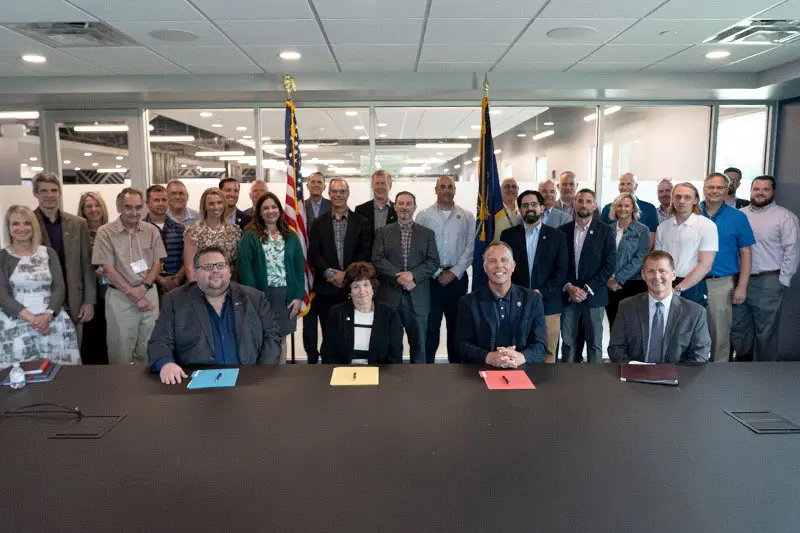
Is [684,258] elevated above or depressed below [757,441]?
above

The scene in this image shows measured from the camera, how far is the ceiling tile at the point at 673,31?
11.6 feet

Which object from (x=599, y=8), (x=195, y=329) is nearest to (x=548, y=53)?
(x=599, y=8)


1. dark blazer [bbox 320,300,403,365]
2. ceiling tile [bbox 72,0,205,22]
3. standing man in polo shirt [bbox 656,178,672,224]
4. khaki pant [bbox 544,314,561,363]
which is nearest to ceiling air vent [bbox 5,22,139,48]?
ceiling tile [bbox 72,0,205,22]

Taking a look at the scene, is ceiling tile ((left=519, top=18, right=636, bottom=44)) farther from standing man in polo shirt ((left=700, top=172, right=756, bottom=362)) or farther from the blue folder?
the blue folder

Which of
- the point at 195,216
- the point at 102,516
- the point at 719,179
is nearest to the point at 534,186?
the point at 719,179

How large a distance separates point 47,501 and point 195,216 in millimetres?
3324

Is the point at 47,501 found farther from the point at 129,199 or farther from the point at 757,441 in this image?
the point at 129,199

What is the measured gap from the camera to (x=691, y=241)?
3957mm

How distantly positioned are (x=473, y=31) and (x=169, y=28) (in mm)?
2020

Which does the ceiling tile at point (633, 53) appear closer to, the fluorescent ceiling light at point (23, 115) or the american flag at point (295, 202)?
the american flag at point (295, 202)

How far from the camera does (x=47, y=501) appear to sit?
1329mm

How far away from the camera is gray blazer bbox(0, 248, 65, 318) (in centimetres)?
325

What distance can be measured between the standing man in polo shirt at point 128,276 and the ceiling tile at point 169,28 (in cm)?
105

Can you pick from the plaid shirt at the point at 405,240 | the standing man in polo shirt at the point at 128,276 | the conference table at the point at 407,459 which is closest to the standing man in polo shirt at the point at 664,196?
the plaid shirt at the point at 405,240
